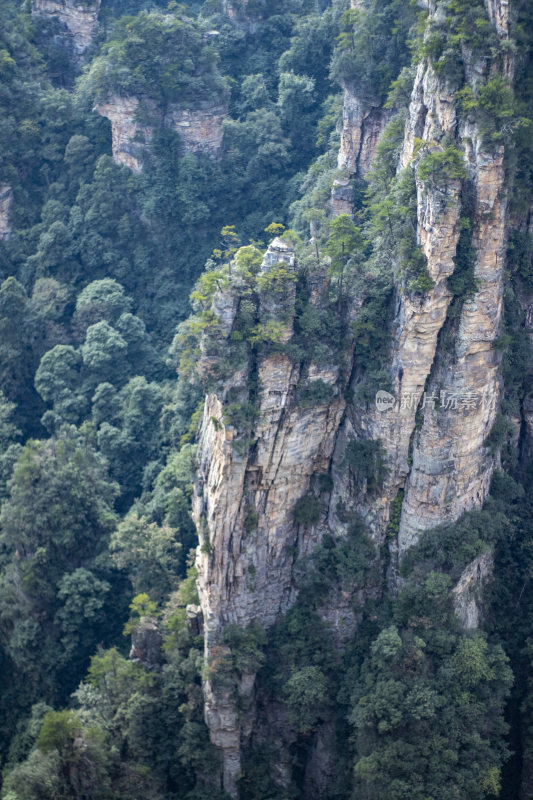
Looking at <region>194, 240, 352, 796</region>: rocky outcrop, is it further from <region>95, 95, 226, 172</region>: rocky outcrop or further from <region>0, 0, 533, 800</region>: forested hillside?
<region>95, 95, 226, 172</region>: rocky outcrop

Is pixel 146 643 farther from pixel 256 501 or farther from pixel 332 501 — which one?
pixel 332 501

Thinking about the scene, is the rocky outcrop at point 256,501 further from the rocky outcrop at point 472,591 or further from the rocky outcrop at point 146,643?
the rocky outcrop at point 472,591

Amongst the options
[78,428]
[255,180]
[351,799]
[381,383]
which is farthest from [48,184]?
[351,799]

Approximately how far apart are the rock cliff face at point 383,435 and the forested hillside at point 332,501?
0.10 m

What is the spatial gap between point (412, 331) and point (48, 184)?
2718 centimetres

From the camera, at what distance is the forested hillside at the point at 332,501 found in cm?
2848

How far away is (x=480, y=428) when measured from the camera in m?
30.9

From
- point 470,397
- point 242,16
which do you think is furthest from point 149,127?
point 470,397

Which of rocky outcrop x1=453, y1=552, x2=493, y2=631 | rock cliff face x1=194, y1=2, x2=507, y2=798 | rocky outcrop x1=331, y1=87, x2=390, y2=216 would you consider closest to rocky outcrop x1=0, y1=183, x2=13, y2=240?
rocky outcrop x1=331, y1=87, x2=390, y2=216

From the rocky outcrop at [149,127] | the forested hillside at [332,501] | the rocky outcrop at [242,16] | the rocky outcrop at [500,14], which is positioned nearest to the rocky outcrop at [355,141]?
the forested hillside at [332,501]

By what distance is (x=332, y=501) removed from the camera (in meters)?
33.0

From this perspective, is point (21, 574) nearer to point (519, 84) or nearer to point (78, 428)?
point (78, 428)

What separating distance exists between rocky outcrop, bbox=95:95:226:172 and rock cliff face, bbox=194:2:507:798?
680 inches

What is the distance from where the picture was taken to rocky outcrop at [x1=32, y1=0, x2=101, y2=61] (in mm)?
49250
